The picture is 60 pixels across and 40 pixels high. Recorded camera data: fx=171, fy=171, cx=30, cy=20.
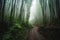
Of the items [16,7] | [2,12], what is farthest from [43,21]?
[2,12]

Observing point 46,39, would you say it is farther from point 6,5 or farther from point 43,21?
point 6,5

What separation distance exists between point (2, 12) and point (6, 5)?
0.16 metres

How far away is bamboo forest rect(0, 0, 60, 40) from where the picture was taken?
10.5 ft

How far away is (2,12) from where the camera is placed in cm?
329

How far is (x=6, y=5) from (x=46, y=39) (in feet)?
3.32

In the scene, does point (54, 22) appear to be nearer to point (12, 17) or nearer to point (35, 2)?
point (35, 2)

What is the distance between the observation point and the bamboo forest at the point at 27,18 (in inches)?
126

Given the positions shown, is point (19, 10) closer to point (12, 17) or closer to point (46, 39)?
point (12, 17)

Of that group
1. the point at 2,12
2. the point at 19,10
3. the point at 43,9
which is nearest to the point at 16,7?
the point at 19,10

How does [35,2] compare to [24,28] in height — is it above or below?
above

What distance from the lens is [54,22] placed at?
3.23 m

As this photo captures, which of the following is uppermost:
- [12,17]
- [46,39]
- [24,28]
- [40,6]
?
[40,6]

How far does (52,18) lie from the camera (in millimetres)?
3250

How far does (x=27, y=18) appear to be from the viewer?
10.8 feet
